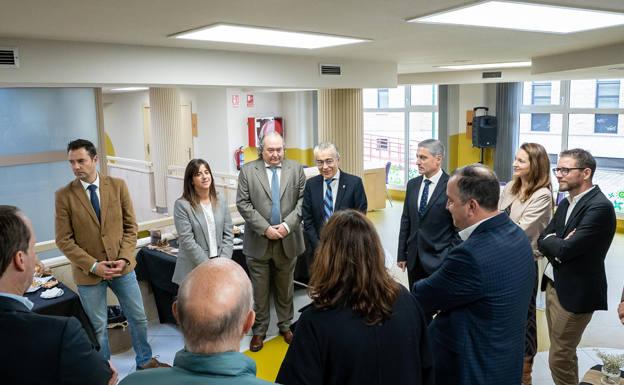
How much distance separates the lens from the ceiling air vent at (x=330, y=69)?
5688mm

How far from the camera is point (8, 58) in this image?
3584mm

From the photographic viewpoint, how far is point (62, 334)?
1.57 meters

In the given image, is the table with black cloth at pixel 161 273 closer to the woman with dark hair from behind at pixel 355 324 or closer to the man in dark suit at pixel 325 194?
the man in dark suit at pixel 325 194

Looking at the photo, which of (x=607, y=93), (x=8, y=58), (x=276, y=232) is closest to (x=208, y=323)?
(x=276, y=232)

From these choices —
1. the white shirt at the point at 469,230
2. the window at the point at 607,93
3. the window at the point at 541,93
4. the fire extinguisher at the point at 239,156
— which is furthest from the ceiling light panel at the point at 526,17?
the fire extinguisher at the point at 239,156

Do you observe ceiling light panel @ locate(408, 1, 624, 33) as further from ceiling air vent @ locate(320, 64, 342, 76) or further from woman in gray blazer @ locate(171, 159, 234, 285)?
ceiling air vent @ locate(320, 64, 342, 76)

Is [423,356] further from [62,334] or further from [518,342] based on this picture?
[62,334]

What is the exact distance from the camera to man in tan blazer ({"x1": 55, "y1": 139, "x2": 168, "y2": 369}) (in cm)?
347

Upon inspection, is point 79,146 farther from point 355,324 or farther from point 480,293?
point 480,293

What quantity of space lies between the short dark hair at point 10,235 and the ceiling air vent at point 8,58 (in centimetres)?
233

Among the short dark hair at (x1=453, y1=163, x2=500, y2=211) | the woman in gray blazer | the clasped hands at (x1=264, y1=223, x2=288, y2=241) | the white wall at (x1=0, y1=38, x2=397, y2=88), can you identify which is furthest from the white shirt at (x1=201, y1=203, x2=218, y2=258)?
the short dark hair at (x1=453, y1=163, x2=500, y2=211)

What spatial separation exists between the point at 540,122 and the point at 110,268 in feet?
30.9

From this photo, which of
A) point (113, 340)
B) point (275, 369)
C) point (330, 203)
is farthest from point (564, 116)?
point (113, 340)

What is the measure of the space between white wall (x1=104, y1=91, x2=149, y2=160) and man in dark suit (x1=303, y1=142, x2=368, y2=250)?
9.13 m
